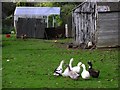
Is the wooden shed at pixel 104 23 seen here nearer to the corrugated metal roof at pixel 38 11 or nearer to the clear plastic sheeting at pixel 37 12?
the clear plastic sheeting at pixel 37 12

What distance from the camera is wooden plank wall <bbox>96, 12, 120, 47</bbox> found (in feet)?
75.0

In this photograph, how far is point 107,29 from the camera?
2297 centimetres

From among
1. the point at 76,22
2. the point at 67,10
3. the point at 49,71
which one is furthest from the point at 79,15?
the point at 67,10

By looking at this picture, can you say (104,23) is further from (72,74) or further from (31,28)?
(31,28)

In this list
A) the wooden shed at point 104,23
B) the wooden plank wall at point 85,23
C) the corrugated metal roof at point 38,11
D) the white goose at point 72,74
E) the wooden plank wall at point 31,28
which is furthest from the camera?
the corrugated metal roof at point 38,11

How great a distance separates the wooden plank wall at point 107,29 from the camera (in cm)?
2286

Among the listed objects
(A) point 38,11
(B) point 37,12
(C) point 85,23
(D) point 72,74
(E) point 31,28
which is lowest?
(D) point 72,74

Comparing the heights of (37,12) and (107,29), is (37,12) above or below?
above

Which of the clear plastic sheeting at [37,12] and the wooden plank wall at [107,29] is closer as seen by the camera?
the wooden plank wall at [107,29]

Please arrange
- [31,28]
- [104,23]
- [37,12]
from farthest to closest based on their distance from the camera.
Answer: [37,12], [31,28], [104,23]

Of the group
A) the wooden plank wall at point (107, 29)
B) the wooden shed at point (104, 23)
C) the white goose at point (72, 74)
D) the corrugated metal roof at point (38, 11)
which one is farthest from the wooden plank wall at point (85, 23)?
the corrugated metal roof at point (38, 11)

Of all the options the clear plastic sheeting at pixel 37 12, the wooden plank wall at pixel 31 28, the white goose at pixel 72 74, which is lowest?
the white goose at pixel 72 74

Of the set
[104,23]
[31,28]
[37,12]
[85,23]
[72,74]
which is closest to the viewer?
[72,74]

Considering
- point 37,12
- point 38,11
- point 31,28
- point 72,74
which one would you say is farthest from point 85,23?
point 38,11
